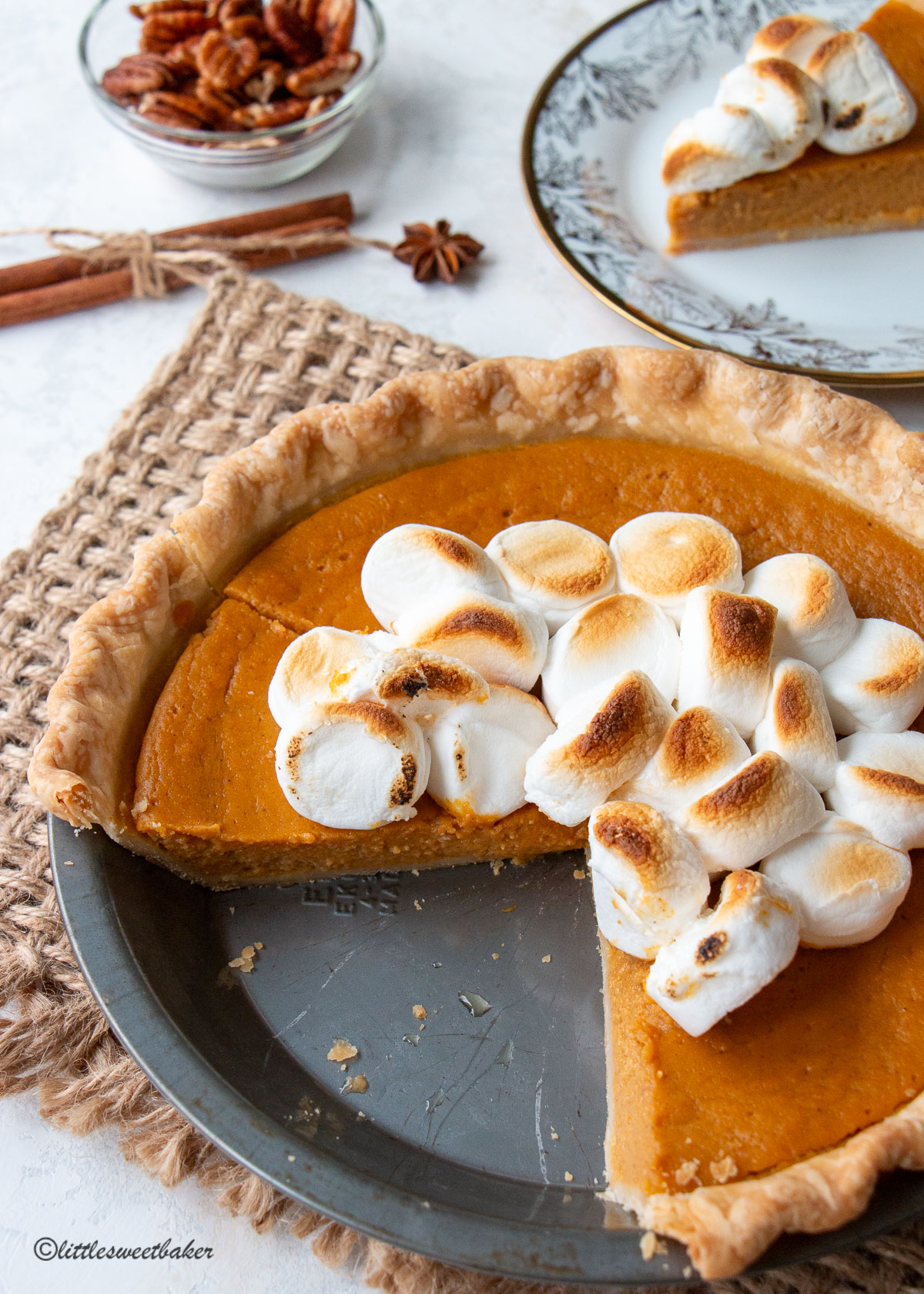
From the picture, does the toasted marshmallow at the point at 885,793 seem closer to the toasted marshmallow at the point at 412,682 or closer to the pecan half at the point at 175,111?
the toasted marshmallow at the point at 412,682

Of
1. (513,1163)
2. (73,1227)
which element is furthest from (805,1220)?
(73,1227)

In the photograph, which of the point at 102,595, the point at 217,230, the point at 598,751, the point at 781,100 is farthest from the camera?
the point at 217,230

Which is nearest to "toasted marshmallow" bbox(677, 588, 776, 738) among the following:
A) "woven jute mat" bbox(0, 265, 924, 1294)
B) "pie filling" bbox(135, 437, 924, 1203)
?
"pie filling" bbox(135, 437, 924, 1203)

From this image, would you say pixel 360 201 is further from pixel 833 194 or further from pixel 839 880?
Answer: pixel 839 880

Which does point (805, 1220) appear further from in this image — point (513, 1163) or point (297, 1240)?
point (297, 1240)

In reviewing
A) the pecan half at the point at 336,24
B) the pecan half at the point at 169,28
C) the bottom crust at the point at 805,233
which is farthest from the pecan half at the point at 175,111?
the bottom crust at the point at 805,233

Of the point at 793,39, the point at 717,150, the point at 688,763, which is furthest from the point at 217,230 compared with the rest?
the point at 688,763

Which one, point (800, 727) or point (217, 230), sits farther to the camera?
point (217, 230)
